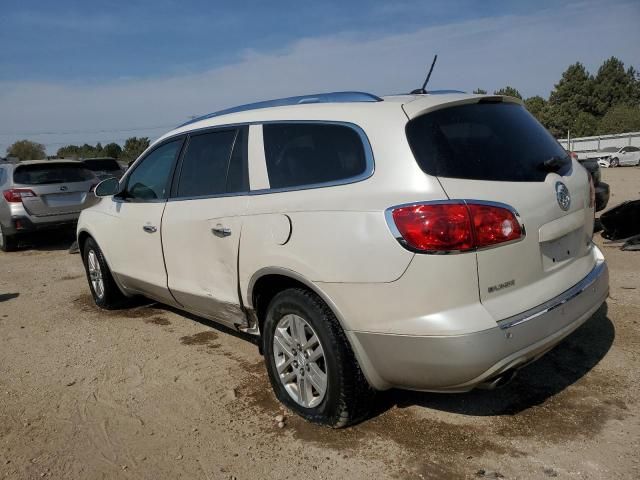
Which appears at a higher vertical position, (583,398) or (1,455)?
(1,455)

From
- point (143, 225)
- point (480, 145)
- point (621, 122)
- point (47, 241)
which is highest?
point (480, 145)

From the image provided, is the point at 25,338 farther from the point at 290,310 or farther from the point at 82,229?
the point at 290,310

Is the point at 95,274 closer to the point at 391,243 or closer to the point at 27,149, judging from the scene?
the point at 391,243

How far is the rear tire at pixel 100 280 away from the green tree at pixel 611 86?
82157mm

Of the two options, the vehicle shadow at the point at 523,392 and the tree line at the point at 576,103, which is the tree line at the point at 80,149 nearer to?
the tree line at the point at 576,103

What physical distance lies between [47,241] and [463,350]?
10998mm

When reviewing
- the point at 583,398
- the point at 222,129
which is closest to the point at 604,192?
the point at 583,398

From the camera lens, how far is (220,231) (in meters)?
3.59

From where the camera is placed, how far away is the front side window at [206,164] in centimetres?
376

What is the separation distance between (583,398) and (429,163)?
1.78 meters

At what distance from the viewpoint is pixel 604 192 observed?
843 cm

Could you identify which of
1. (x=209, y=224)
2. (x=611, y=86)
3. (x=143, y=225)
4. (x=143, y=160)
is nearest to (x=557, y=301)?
(x=209, y=224)

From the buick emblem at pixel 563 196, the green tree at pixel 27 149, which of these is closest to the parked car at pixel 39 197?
the buick emblem at pixel 563 196

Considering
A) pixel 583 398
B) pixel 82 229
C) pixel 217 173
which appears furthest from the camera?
pixel 82 229
